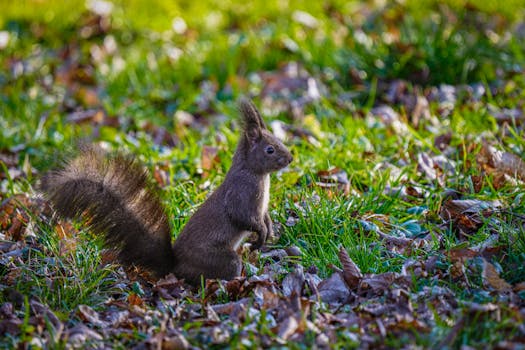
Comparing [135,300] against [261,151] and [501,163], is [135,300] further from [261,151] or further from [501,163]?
[501,163]

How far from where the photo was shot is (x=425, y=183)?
448cm

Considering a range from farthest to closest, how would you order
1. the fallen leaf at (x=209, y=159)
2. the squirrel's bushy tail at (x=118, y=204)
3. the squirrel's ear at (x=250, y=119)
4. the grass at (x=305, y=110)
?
the fallen leaf at (x=209, y=159), the grass at (x=305, y=110), the squirrel's ear at (x=250, y=119), the squirrel's bushy tail at (x=118, y=204)

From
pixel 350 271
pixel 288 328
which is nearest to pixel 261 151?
pixel 350 271

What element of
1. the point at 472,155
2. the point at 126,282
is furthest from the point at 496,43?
the point at 126,282

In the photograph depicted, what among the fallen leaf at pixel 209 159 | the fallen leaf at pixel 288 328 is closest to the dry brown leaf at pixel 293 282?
the fallen leaf at pixel 288 328

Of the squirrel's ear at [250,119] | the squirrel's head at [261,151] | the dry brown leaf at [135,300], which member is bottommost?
the dry brown leaf at [135,300]

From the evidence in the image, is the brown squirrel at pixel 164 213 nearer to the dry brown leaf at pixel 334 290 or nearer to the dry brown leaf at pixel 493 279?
the dry brown leaf at pixel 334 290

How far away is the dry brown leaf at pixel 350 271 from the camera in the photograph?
11.1ft

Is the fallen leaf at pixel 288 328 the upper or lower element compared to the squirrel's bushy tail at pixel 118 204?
lower

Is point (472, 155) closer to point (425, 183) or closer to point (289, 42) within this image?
point (425, 183)

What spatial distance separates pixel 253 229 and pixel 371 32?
418 centimetres

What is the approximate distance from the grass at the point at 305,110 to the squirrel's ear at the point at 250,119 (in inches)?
21.5

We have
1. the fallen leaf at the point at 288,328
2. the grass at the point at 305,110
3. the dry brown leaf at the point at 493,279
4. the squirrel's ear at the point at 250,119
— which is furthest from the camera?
the grass at the point at 305,110

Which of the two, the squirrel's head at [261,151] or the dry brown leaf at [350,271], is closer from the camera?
the dry brown leaf at [350,271]
